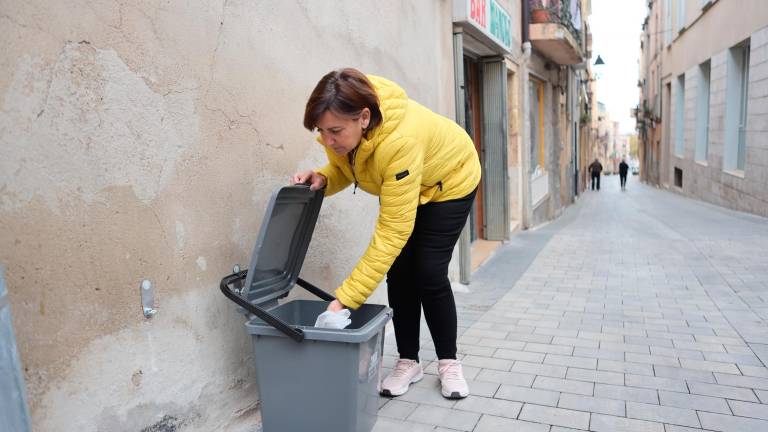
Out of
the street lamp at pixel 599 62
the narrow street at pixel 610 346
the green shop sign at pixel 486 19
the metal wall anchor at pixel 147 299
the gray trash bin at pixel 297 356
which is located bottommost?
the narrow street at pixel 610 346

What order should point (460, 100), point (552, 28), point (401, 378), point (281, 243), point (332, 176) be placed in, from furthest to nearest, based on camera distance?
point (552, 28)
point (460, 100)
point (401, 378)
point (332, 176)
point (281, 243)

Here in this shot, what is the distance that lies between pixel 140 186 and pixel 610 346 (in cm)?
293

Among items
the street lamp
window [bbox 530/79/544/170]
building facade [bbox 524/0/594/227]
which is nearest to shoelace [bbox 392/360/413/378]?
building facade [bbox 524/0/594/227]

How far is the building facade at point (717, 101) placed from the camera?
441 inches

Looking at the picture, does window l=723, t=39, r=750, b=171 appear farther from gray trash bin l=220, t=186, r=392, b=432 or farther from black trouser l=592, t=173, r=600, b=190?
black trouser l=592, t=173, r=600, b=190

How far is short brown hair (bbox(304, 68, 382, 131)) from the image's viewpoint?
210cm

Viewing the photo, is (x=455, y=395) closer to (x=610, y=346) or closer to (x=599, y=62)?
(x=610, y=346)

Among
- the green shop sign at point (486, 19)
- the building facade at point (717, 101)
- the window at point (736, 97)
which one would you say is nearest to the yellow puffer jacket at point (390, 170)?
the green shop sign at point (486, 19)

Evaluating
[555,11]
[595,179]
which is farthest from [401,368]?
[595,179]

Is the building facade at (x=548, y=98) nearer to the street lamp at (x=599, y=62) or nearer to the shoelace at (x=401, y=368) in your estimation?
the shoelace at (x=401, y=368)

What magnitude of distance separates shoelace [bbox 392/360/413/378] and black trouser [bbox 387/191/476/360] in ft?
0.12

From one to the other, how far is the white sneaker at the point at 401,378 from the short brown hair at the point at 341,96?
1.46 m

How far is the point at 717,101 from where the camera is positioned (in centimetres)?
1384

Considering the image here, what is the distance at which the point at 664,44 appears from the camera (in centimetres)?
2281
